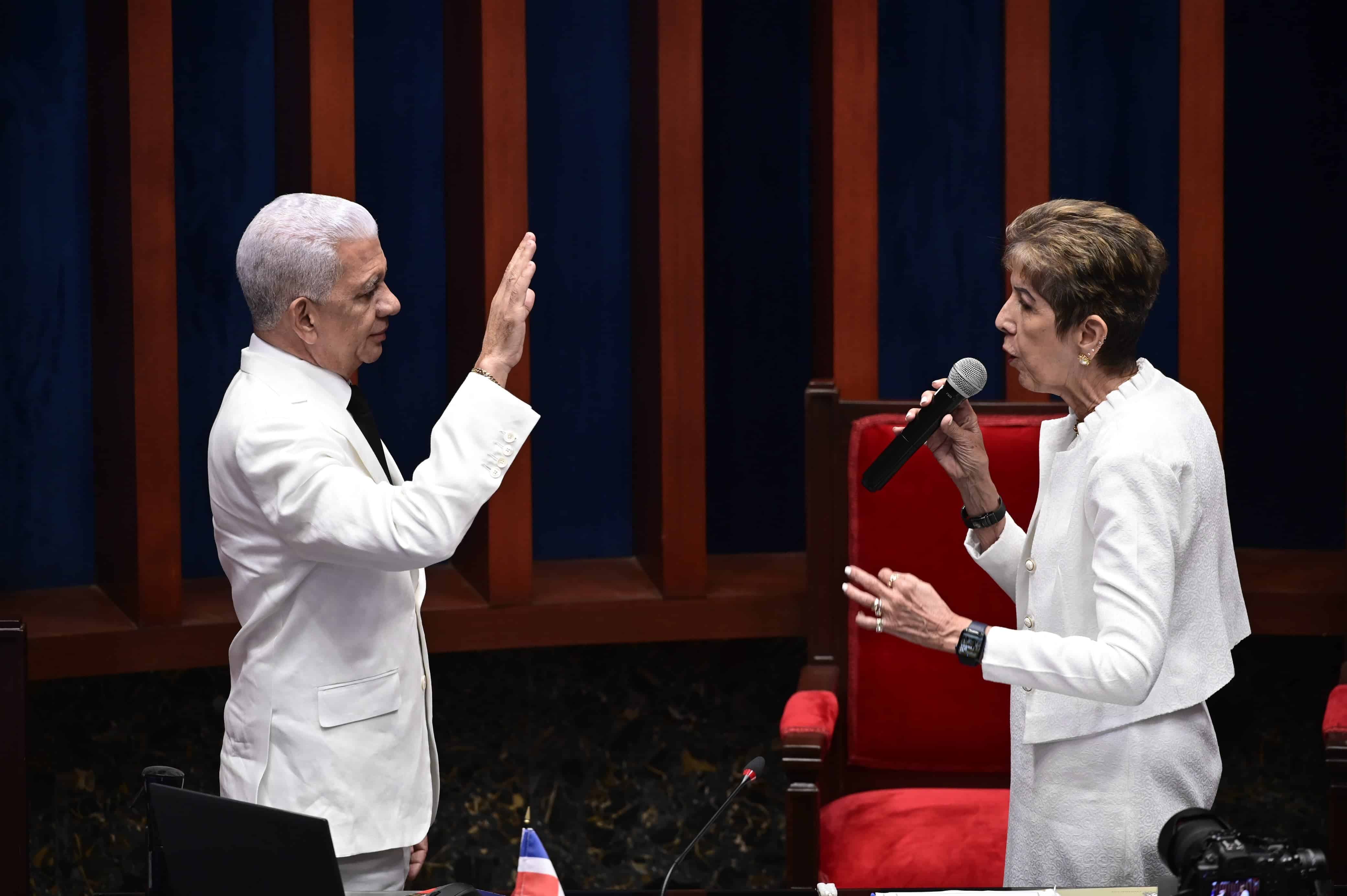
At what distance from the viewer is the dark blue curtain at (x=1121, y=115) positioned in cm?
329

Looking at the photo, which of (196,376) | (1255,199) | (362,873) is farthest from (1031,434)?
(196,376)

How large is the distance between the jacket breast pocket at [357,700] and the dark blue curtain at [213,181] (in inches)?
49.8

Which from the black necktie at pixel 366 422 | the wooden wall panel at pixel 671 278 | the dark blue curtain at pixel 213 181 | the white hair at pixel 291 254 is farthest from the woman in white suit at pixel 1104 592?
the dark blue curtain at pixel 213 181

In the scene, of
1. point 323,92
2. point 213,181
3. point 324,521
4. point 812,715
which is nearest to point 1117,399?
point 812,715

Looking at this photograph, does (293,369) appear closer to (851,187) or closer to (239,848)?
(239,848)

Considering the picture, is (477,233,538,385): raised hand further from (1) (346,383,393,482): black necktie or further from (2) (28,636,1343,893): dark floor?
(2) (28,636,1343,893): dark floor

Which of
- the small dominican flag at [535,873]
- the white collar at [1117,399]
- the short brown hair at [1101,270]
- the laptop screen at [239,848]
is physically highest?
the short brown hair at [1101,270]

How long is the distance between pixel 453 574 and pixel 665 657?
1.77 feet

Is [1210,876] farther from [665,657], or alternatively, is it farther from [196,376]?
[196,376]

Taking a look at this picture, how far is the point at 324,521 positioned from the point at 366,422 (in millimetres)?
276

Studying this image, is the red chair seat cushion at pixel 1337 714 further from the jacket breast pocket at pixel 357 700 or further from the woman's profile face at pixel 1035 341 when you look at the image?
the jacket breast pocket at pixel 357 700

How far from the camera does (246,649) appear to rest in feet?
6.72

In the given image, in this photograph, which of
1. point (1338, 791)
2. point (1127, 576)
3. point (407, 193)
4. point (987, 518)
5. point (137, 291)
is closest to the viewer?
point (1127, 576)

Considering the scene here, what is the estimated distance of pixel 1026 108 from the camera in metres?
3.06
